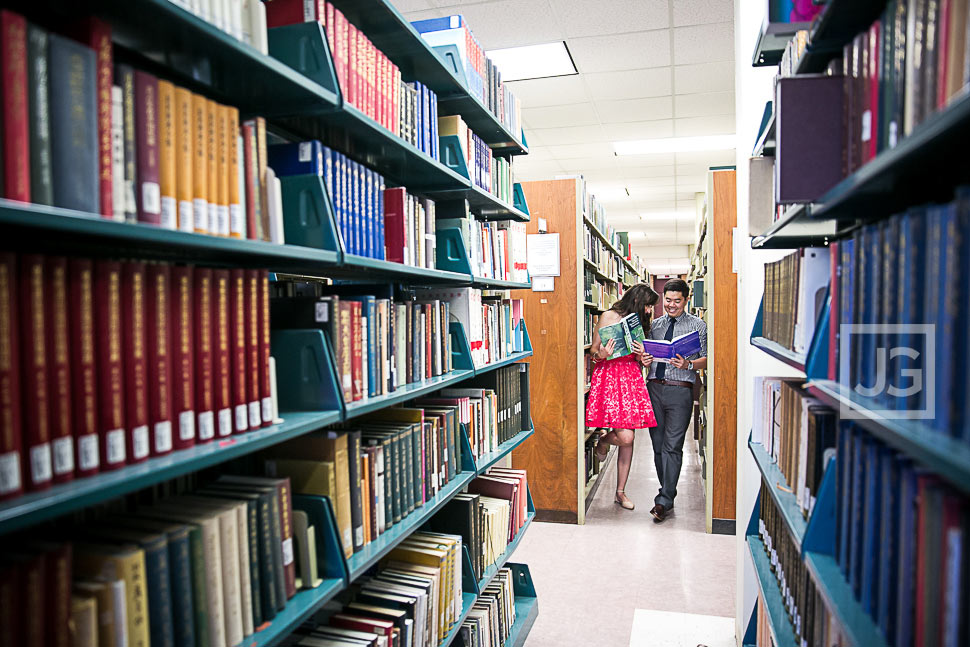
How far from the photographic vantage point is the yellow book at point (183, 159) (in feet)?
3.48

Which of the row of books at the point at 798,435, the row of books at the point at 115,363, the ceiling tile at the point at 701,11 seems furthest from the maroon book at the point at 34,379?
the ceiling tile at the point at 701,11

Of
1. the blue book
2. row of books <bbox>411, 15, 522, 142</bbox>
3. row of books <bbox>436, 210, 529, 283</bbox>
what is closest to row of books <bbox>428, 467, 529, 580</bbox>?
row of books <bbox>436, 210, 529, 283</bbox>

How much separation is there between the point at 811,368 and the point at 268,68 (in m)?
1.23

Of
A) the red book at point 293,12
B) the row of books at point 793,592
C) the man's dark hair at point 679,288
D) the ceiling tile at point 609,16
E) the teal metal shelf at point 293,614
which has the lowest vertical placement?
the row of books at point 793,592

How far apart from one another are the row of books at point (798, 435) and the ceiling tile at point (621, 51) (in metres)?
2.96

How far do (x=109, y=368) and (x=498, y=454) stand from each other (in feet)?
6.33

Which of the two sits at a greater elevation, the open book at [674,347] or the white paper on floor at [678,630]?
the open book at [674,347]

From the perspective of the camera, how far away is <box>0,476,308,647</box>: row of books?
2.77 ft

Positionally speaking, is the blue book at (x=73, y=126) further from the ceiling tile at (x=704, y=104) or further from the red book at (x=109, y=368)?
the ceiling tile at (x=704, y=104)

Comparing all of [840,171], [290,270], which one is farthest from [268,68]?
[840,171]

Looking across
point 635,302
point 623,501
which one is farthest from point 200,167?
point 623,501

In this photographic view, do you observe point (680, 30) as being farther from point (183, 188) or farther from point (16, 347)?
point (16, 347)

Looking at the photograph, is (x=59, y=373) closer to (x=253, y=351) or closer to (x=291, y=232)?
(x=253, y=351)

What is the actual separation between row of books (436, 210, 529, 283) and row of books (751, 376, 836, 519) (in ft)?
3.76
